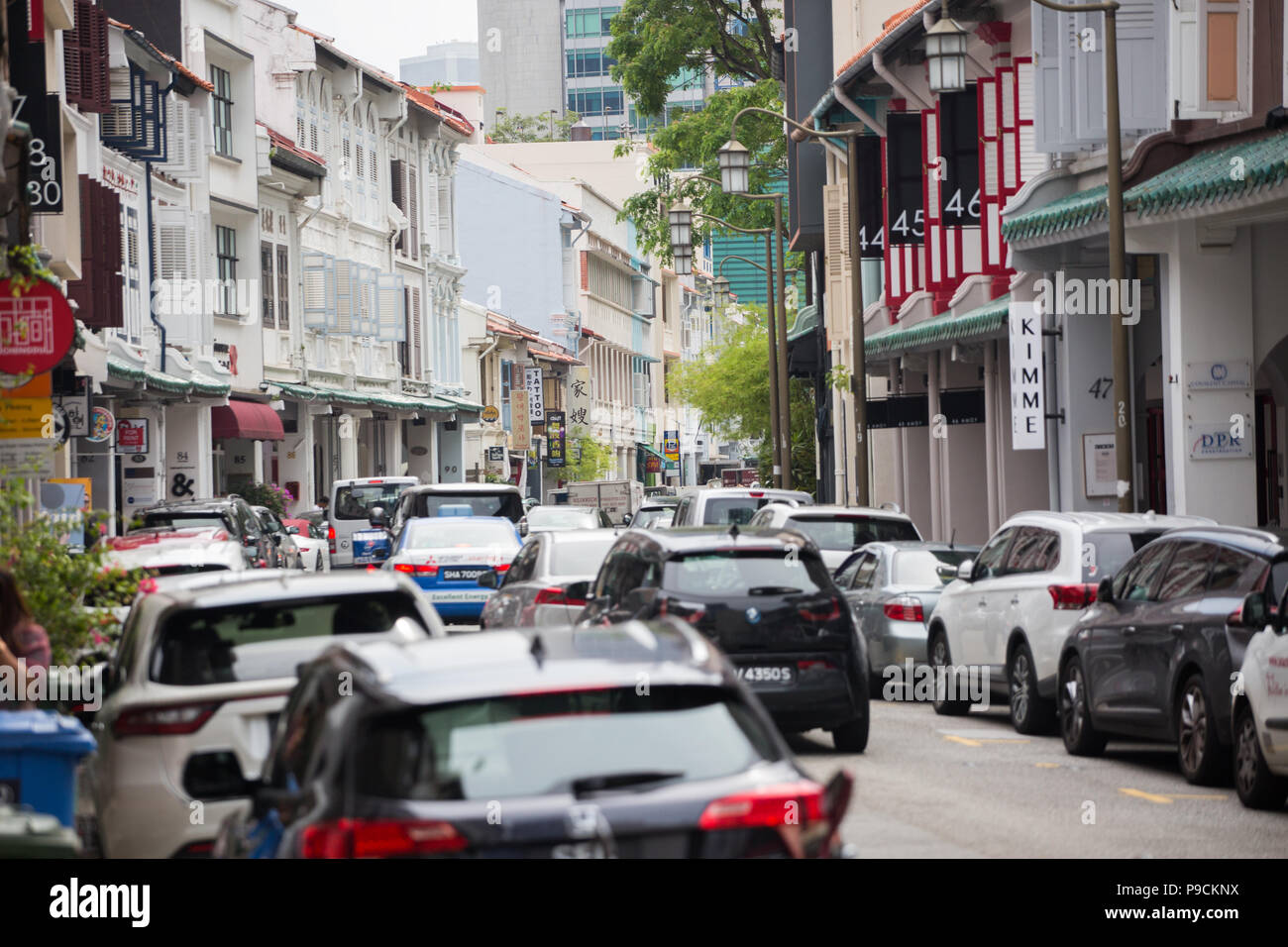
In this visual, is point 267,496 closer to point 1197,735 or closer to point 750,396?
point 750,396

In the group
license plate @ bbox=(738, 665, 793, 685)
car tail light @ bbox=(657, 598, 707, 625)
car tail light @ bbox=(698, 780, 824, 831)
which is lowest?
license plate @ bbox=(738, 665, 793, 685)

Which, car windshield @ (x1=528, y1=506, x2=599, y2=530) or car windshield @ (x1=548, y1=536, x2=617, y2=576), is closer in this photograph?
car windshield @ (x1=548, y1=536, x2=617, y2=576)

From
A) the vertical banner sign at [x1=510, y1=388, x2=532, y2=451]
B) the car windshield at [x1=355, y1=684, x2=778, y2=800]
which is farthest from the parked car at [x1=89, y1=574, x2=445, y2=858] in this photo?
the vertical banner sign at [x1=510, y1=388, x2=532, y2=451]

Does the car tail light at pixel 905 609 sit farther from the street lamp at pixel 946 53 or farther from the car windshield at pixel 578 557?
the street lamp at pixel 946 53

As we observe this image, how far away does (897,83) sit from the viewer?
119 feet

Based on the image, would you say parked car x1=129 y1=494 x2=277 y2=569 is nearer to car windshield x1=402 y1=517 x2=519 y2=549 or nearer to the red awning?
car windshield x1=402 y1=517 x2=519 y2=549

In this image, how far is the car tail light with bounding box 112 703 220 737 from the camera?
9.26 metres

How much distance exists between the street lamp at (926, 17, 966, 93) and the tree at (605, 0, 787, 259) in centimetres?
2933

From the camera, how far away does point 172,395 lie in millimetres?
39156

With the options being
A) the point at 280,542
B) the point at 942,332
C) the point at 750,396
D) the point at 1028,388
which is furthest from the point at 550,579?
the point at 750,396

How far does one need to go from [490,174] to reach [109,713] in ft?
246

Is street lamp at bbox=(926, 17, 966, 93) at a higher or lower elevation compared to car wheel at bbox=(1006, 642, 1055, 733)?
higher

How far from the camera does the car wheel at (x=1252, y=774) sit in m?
11.8
